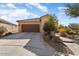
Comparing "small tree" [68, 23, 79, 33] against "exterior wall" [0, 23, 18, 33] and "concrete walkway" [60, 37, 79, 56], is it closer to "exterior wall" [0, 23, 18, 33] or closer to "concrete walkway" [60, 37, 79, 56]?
"concrete walkway" [60, 37, 79, 56]

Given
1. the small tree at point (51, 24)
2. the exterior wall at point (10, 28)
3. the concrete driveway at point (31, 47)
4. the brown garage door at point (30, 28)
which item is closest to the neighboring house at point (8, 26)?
the exterior wall at point (10, 28)

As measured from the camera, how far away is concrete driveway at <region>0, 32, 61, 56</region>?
9867 mm

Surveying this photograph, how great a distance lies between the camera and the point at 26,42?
34.3 feet

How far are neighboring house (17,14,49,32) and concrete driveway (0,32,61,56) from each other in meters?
0.23

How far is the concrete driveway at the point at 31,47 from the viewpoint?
388 inches

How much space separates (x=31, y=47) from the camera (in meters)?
10.4

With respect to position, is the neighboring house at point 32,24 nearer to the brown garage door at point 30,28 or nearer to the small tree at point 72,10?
the brown garage door at point 30,28

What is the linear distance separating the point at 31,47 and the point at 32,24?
1.11 metres

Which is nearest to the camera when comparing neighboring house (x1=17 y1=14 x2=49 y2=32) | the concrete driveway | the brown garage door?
the concrete driveway

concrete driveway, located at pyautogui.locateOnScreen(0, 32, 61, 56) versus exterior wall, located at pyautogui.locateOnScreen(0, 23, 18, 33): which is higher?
exterior wall, located at pyautogui.locateOnScreen(0, 23, 18, 33)

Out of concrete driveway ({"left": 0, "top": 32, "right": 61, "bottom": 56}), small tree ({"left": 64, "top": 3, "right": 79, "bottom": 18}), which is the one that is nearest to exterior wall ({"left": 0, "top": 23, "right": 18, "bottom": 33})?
concrete driveway ({"left": 0, "top": 32, "right": 61, "bottom": 56})

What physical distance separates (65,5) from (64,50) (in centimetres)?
191

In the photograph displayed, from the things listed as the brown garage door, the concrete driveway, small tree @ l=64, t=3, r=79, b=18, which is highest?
small tree @ l=64, t=3, r=79, b=18

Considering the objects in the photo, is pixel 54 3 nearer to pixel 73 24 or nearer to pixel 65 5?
pixel 65 5
